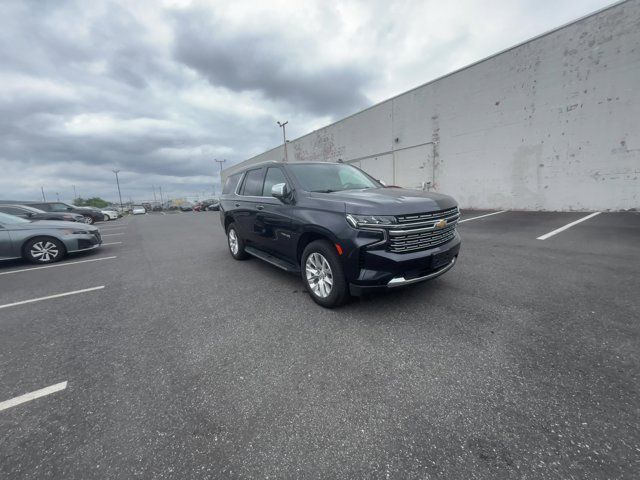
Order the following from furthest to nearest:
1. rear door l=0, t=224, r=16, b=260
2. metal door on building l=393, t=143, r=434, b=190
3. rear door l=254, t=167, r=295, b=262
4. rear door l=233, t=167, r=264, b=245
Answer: metal door on building l=393, t=143, r=434, b=190 → rear door l=0, t=224, r=16, b=260 → rear door l=233, t=167, r=264, b=245 → rear door l=254, t=167, r=295, b=262

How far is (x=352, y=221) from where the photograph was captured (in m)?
2.92

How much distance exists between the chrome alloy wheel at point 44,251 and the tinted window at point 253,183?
5.22 meters

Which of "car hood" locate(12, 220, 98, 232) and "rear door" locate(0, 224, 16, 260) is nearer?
"rear door" locate(0, 224, 16, 260)

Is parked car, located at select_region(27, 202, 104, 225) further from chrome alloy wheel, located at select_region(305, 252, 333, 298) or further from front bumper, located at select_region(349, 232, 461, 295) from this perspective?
front bumper, located at select_region(349, 232, 461, 295)

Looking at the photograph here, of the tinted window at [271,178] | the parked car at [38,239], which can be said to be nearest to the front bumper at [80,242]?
the parked car at [38,239]

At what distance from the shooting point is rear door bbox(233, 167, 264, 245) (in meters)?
4.75

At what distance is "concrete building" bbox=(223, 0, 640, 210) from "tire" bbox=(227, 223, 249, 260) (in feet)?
38.9

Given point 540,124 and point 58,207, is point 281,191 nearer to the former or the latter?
point 540,124

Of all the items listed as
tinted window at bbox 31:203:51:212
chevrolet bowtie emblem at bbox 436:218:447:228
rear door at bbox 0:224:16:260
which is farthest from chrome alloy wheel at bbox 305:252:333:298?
tinted window at bbox 31:203:51:212

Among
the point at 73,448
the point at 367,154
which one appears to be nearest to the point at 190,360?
the point at 73,448

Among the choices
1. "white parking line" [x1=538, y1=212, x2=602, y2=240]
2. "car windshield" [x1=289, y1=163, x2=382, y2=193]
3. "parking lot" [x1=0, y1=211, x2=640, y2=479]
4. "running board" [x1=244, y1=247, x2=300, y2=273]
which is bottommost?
"parking lot" [x1=0, y1=211, x2=640, y2=479]

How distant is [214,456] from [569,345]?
294 cm

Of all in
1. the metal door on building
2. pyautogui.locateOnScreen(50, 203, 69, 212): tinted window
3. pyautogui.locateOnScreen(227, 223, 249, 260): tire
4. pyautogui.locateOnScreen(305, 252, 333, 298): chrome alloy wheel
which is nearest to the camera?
pyautogui.locateOnScreen(305, 252, 333, 298): chrome alloy wheel

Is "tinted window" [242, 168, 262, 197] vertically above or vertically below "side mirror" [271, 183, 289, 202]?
above
